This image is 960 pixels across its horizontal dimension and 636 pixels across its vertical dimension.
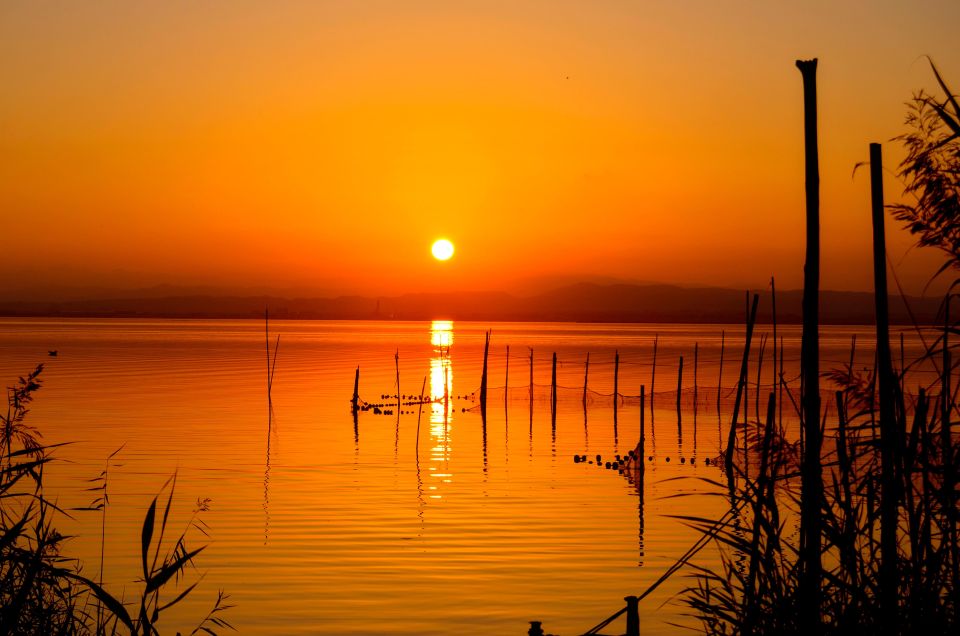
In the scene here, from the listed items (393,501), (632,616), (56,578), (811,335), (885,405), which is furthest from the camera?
(393,501)

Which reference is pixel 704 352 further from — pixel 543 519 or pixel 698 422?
pixel 543 519

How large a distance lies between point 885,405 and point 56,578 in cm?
1010

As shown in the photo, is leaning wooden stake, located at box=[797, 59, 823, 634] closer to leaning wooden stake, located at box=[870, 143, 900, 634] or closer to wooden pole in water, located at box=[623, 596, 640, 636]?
leaning wooden stake, located at box=[870, 143, 900, 634]

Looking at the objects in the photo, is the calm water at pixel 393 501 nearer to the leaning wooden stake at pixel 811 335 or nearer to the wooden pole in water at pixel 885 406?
the wooden pole in water at pixel 885 406

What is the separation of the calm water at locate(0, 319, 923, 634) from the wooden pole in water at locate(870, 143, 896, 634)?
31.2ft

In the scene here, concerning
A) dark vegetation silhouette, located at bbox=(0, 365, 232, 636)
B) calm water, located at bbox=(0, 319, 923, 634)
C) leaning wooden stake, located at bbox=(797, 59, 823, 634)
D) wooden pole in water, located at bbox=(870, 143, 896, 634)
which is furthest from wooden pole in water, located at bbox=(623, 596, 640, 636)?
calm water, located at bbox=(0, 319, 923, 634)

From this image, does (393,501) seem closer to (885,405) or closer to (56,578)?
(56,578)

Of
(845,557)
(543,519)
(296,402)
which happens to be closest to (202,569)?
(543,519)

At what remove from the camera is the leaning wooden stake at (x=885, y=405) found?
6.25m

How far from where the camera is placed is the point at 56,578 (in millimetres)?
12672

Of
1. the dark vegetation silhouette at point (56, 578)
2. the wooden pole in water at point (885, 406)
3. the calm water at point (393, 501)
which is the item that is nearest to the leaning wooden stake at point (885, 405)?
the wooden pole in water at point (885, 406)

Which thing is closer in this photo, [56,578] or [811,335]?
[811,335]

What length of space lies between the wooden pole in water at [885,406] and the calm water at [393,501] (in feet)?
31.2

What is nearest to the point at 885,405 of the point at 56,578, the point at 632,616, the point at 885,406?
the point at 885,406
